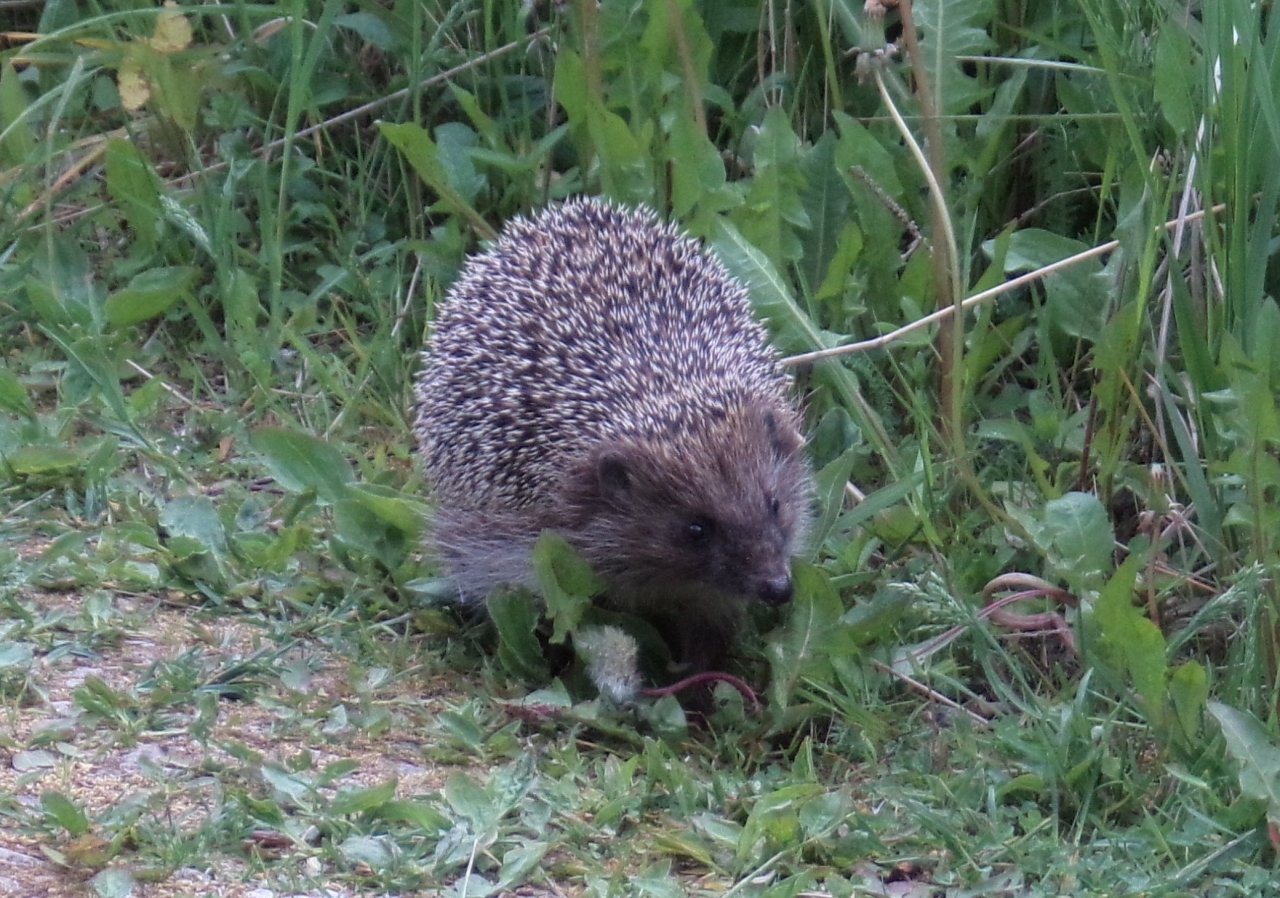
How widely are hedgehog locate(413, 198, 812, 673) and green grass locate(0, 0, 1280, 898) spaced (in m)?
0.15

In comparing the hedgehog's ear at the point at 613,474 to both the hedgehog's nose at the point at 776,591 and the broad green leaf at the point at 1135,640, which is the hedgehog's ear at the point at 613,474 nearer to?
the hedgehog's nose at the point at 776,591

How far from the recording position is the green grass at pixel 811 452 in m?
3.60

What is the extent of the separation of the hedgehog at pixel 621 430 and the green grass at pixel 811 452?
0.15m

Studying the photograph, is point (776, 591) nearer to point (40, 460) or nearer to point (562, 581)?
point (562, 581)

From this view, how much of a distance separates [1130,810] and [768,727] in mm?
965

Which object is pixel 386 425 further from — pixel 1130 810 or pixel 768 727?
pixel 1130 810

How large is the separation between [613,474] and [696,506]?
0.96ft

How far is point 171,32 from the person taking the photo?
6.54 meters

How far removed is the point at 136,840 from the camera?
333cm

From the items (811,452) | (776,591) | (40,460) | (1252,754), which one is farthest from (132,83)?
(1252,754)

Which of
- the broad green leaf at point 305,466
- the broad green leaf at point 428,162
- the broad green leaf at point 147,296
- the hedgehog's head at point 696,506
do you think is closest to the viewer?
the hedgehog's head at point 696,506

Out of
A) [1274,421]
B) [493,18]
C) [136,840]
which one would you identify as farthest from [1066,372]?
[136,840]

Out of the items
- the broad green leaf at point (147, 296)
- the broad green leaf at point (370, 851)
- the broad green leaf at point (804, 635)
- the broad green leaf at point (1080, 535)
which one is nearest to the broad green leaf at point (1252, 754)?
the broad green leaf at point (1080, 535)

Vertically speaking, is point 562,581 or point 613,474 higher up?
point 613,474
